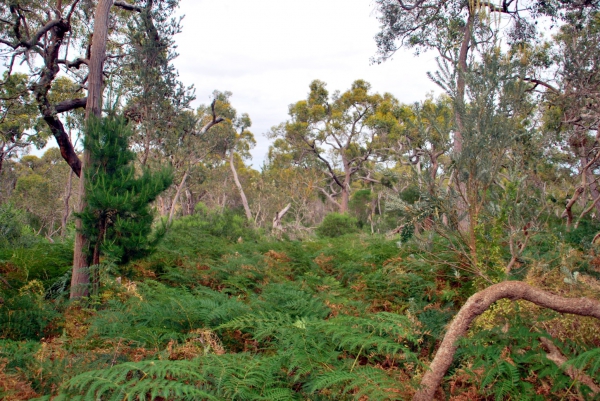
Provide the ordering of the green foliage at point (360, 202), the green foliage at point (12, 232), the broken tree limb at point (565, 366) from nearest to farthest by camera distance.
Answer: the broken tree limb at point (565, 366) < the green foliage at point (12, 232) < the green foliage at point (360, 202)

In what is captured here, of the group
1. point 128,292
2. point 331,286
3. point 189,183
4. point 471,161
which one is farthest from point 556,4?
point 189,183

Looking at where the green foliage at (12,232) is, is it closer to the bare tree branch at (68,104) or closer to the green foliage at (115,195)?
the bare tree branch at (68,104)

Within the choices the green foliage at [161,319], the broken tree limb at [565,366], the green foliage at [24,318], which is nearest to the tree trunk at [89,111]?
the green foliage at [24,318]

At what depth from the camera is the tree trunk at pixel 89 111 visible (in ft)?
19.0

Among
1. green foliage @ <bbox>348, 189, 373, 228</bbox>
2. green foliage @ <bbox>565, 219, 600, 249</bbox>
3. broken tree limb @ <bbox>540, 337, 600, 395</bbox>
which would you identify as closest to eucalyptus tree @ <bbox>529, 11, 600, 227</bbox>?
green foliage @ <bbox>565, 219, 600, 249</bbox>

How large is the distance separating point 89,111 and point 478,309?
581cm

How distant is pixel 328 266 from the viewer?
286 inches

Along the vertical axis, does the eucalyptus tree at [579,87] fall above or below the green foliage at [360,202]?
above

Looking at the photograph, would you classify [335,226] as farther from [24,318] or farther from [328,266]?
[24,318]

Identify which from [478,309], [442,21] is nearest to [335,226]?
[442,21]

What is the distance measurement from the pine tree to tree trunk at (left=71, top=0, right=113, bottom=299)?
110mm

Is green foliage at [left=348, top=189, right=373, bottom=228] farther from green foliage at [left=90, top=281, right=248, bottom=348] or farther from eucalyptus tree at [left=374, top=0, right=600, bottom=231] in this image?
green foliage at [left=90, top=281, right=248, bottom=348]

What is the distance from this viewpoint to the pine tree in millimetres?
5719

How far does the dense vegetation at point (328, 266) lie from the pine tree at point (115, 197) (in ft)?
0.10
